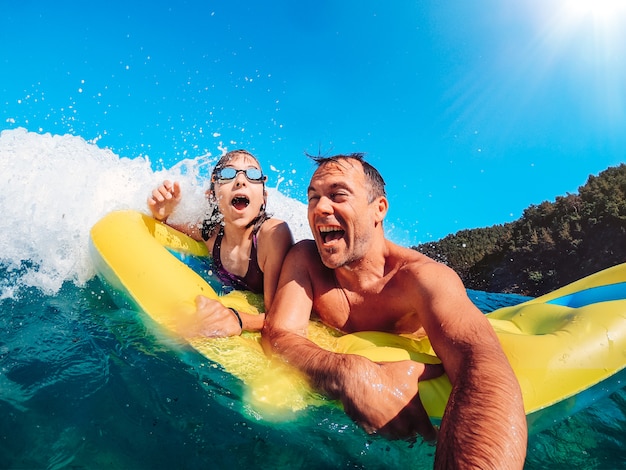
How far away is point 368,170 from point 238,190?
1.21m

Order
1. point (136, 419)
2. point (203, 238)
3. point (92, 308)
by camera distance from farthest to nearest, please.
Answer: point (203, 238)
point (92, 308)
point (136, 419)

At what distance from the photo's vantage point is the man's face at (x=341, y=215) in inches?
112

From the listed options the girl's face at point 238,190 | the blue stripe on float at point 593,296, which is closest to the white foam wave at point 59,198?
the girl's face at point 238,190

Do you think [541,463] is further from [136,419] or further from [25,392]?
[25,392]

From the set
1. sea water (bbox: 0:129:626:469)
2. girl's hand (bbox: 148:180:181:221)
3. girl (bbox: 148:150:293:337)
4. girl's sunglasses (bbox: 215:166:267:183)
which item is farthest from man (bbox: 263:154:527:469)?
girl's hand (bbox: 148:180:181:221)

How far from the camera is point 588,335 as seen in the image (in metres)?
2.63

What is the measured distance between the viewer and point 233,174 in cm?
368

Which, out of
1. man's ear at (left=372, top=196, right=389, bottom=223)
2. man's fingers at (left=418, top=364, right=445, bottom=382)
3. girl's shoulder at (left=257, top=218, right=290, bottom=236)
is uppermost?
man's ear at (left=372, top=196, right=389, bottom=223)

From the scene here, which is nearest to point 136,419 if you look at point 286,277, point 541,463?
point 286,277

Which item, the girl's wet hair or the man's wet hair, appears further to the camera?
the girl's wet hair

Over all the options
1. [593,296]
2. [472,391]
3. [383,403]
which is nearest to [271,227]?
[383,403]

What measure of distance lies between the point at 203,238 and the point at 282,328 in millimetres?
2034

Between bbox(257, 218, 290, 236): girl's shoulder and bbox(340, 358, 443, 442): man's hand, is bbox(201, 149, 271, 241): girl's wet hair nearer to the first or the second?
bbox(257, 218, 290, 236): girl's shoulder

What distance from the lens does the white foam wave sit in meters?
4.16
